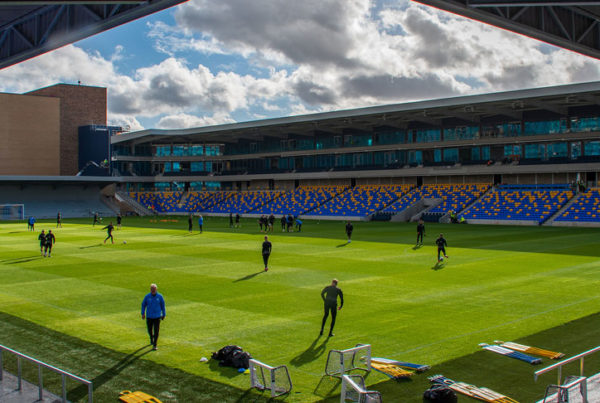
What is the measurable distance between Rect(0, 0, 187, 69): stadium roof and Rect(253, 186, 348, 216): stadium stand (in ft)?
203

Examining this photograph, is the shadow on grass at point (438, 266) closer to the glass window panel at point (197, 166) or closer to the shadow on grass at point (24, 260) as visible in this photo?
the shadow on grass at point (24, 260)

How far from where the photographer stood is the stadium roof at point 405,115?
184ft

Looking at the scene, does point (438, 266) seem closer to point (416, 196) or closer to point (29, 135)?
point (416, 196)

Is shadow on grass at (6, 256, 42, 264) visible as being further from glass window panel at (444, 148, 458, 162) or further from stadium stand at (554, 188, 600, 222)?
glass window panel at (444, 148, 458, 162)

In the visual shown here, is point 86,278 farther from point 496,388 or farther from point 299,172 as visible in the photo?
point 299,172

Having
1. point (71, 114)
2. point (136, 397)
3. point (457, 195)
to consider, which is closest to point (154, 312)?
point (136, 397)

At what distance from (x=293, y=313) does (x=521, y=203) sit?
49.1m

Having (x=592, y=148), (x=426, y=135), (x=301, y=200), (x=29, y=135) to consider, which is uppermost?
(x=29, y=135)

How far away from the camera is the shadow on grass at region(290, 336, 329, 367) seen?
11.9 m

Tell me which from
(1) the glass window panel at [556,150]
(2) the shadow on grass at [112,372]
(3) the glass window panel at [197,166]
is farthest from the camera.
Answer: (3) the glass window panel at [197,166]

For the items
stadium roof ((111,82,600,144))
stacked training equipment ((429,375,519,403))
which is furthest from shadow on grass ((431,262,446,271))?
stadium roof ((111,82,600,144))

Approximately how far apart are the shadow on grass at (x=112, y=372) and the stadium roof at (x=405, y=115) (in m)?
51.6

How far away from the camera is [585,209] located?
176 ft

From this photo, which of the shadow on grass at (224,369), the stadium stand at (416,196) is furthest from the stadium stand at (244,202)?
the shadow on grass at (224,369)
